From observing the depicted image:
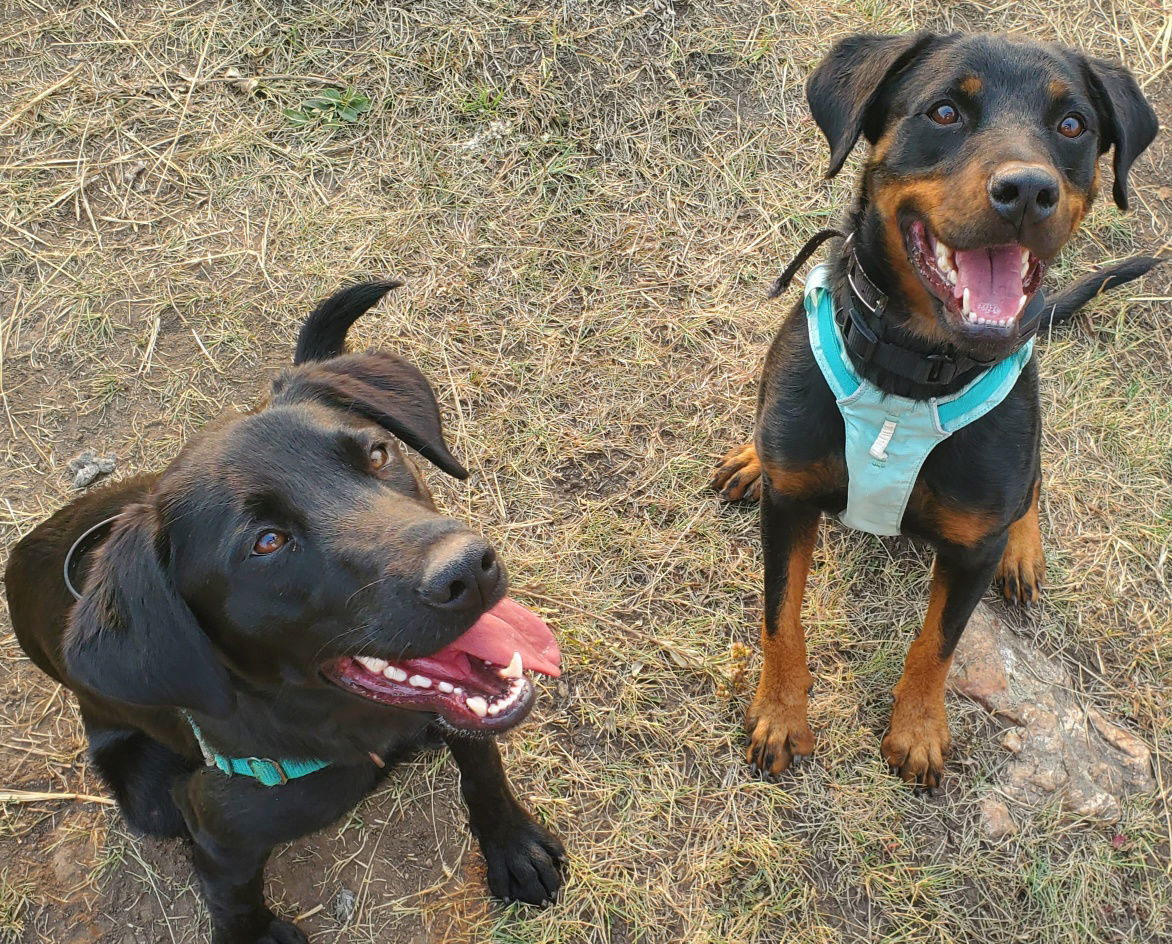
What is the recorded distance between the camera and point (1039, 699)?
12.2ft

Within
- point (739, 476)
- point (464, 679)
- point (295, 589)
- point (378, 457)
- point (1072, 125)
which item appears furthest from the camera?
point (739, 476)

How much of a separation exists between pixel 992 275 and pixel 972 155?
1.05 ft

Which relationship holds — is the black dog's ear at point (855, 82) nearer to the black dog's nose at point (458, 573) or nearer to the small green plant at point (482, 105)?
the black dog's nose at point (458, 573)

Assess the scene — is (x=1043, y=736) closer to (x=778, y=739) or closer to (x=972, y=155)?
(x=778, y=739)

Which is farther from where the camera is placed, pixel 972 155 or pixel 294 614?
pixel 972 155

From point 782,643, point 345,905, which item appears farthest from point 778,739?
point 345,905

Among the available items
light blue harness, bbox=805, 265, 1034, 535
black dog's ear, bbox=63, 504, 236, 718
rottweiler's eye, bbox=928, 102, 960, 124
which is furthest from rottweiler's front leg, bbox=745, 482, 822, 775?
black dog's ear, bbox=63, 504, 236, 718

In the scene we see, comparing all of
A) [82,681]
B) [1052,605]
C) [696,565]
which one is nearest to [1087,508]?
[1052,605]

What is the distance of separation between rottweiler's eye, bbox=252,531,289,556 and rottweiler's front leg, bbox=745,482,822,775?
5.07 ft

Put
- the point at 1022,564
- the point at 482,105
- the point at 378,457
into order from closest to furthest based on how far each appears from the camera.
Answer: the point at 378,457 → the point at 1022,564 → the point at 482,105

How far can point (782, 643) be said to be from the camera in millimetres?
3416

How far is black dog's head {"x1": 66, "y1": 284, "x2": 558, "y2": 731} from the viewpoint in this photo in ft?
7.45

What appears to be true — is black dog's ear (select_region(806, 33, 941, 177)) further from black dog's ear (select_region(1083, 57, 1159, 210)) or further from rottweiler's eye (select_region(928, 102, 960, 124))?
black dog's ear (select_region(1083, 57, 1159, 210))

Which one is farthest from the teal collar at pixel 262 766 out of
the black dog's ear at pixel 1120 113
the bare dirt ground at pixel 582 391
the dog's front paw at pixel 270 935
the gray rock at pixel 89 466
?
the black dog's ear at pixel 1120 113
